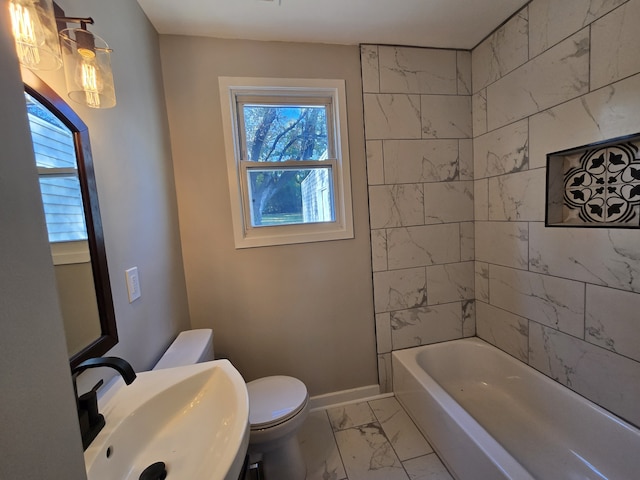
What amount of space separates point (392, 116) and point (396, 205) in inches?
23.6

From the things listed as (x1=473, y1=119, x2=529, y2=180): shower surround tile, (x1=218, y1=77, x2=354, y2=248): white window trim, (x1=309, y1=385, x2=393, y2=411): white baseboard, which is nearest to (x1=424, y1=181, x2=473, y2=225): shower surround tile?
(x1=473, y1=119, x2=529, y2=180): shower surround tile

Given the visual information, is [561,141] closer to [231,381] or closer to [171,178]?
[231,381]

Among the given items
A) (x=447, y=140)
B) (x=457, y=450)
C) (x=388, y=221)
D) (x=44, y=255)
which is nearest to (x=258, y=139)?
(x=388, y=221)

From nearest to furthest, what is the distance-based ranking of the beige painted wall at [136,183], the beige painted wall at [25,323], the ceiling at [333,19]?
1. the beige painted wall at [25,323]
2. the beige painted wall at [136,183]
3. the ceiling at [333,19]

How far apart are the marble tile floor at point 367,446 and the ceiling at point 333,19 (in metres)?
2.47

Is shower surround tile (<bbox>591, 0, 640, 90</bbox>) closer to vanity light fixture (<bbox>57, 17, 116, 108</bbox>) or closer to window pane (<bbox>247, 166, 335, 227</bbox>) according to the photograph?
window pane (<bbox>247, 166, 335, 227</bbox>)

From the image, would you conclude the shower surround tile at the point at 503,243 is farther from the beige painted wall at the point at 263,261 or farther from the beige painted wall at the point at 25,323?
the beige painted wall at the point at 25,323

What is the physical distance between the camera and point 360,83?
1.80 meters

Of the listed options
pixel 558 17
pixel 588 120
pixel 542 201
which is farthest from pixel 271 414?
pixel 558 17

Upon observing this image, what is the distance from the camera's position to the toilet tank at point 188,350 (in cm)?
124

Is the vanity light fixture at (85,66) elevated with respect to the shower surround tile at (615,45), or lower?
lower

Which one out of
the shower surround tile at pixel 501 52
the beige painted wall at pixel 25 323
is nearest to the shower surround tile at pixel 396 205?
the shower surround tile at pixel 501 52

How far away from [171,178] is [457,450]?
211 centimetres

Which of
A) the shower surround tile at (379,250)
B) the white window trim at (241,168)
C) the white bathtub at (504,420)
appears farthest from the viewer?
the shower surround tile at (379,250)
